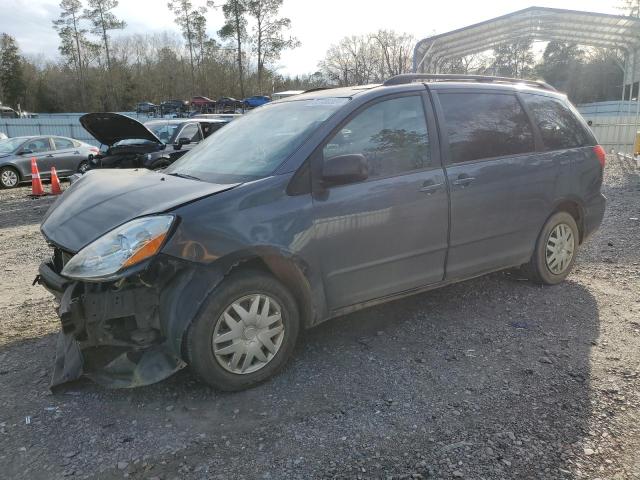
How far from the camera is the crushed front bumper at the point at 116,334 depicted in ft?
9.25

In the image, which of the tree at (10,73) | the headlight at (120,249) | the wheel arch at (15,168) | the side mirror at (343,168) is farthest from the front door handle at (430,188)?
the tree at (10,73)

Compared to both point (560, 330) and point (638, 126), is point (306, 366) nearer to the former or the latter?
point (560, 330)

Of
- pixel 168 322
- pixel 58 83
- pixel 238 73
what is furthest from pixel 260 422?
pixel 58 83

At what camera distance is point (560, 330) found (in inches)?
156

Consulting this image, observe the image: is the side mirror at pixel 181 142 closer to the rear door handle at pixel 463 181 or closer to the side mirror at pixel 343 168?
the rear door handle at pixel 463 181

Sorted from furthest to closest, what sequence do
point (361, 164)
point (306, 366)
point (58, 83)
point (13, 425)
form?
1. point (58, 83)
2. point (306, 366)
3. point (361, 164)
4. point (13, 425)

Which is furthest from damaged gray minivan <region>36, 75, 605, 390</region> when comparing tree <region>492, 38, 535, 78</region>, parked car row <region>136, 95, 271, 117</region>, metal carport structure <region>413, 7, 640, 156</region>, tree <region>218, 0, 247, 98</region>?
tree <region>218, 0, 247, 98</region>

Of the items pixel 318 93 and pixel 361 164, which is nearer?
pixel 361 164

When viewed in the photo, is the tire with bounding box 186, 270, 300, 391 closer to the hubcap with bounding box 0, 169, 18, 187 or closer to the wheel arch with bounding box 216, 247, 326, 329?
the wheel arch with bounding box 216, 247, 326, 329

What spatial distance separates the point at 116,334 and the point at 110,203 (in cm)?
85

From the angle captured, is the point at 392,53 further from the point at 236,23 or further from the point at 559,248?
the point at 559,248

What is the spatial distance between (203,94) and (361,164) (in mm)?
53901

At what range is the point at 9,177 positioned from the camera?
13.8 m

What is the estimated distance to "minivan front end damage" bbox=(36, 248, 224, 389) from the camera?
2820 millimetres
